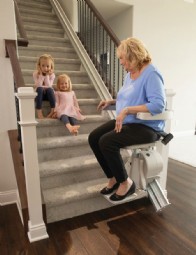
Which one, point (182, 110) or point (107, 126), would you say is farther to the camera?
point (182, 110)

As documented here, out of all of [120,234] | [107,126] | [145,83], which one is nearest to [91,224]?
[120,234]

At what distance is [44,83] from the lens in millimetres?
2375

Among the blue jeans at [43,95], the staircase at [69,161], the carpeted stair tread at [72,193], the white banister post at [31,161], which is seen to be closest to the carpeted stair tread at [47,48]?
the staircase at [69,161]

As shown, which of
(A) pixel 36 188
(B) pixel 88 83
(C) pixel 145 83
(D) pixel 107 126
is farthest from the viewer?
(B) pixel 88 83

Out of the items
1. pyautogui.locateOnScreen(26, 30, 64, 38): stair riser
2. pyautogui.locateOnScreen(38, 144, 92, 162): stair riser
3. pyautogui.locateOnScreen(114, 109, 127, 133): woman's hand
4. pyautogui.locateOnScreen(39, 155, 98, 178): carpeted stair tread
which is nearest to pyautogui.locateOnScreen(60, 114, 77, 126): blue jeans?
pyautogui.locateOnScreen(38, 144, 92, 162): stair riser

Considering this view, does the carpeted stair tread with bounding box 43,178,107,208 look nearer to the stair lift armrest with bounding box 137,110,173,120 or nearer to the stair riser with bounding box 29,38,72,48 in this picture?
the stair lift armrest with bounding box 137,110,173,120

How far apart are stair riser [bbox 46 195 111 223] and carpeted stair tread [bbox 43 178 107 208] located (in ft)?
0.17

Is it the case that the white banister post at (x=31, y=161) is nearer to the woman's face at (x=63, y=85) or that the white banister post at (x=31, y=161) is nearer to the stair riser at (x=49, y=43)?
the woman's face at (x=63, y=85)

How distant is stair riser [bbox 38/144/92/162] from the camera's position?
2064 mm

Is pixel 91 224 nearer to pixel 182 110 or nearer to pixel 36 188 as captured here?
pixel 36 188

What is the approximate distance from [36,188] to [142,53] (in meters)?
1.21

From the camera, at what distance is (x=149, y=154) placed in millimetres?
1604

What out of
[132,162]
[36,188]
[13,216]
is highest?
[132,162]

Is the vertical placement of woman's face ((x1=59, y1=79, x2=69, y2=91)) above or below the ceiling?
below
